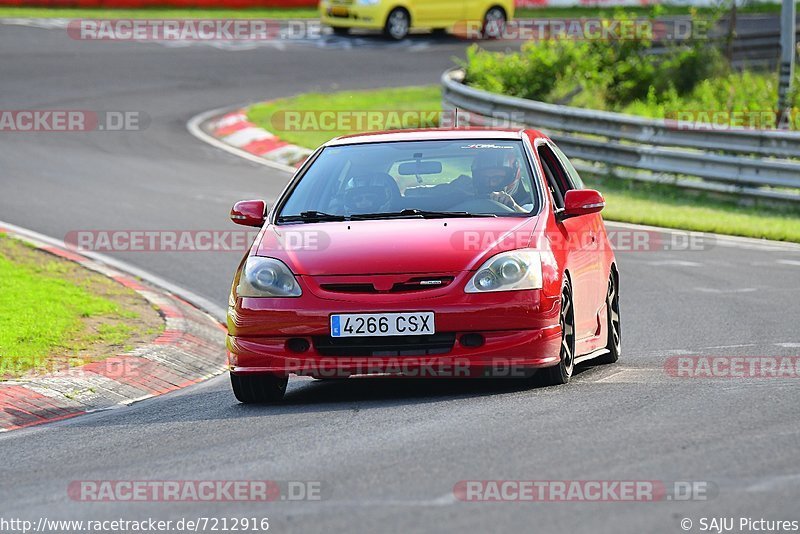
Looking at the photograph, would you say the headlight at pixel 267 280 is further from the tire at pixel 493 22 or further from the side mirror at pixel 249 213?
the tire at pixel 493 22

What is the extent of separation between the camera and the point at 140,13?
34625 mm

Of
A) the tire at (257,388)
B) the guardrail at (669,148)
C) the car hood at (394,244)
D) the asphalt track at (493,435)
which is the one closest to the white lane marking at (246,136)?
the guardrail at (669,148)

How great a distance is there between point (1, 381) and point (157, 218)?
7.27m

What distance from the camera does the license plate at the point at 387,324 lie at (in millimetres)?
7648

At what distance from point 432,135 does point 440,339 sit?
197cm

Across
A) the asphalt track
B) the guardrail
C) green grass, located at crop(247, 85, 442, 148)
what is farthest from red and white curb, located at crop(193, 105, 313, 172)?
the asphalt track

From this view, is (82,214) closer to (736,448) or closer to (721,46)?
(736,448)

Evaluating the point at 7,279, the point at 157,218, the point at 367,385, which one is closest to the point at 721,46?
the point at 157,218

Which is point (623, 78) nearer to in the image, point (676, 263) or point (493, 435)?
point (676, 263)

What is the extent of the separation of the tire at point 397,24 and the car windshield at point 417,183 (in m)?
25.1

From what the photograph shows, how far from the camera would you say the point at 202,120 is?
80.3 feet

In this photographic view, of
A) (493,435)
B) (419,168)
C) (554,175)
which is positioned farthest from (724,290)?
(493,435)

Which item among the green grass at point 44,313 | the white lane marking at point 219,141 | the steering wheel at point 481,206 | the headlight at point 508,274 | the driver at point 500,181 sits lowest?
the white lane marking at point 219,141

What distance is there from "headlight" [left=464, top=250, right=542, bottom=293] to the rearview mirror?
1.17 meters
